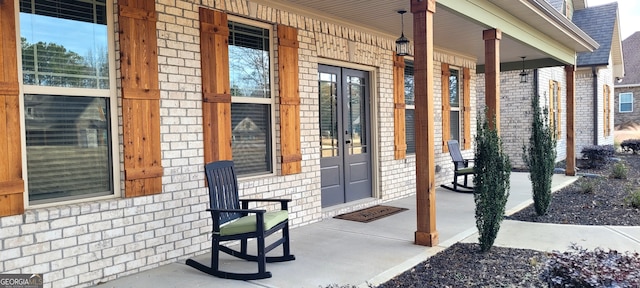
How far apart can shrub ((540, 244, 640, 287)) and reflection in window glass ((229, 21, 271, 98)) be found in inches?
135

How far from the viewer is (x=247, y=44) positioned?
16.4ft

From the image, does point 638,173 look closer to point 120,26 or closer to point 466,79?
point 466,79

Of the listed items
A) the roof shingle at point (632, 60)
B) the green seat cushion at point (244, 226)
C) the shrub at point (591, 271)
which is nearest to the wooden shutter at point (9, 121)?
the green seat cushion at point (244, 226)

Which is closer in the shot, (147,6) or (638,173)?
(147,6)

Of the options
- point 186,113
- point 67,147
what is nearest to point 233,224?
point 186,113

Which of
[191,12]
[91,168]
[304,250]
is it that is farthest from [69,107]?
[304,250]

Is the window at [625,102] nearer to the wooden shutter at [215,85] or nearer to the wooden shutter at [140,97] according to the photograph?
the wooden shutter at [215,85]

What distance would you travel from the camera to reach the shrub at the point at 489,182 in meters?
4.13

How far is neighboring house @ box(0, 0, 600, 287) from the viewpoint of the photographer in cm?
331

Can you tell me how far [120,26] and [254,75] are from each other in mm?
1668

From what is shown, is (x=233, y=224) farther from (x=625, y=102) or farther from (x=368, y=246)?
(x=625, y=102)

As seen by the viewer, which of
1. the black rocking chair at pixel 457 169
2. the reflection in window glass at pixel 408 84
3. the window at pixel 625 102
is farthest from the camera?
the window at pixel 625 102

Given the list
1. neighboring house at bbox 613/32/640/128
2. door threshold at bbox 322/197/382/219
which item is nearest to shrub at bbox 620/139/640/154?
neighboring house at bbox 613/32/640/128

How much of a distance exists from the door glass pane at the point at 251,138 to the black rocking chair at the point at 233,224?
2.62 ft
